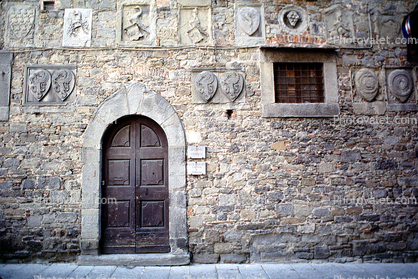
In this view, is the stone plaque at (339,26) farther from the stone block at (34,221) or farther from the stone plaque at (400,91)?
the stone block at (34,221)

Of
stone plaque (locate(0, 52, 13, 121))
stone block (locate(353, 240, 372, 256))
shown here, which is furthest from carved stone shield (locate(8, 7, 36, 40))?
stone block (locate(353, 240, 372, 256))

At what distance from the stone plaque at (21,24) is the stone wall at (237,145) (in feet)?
0.11

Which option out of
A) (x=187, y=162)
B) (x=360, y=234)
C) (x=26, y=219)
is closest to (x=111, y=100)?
(x=187, y=162)

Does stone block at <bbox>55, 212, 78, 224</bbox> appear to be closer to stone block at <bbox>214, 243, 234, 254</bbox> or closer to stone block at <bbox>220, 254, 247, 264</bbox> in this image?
stone block at <bbox>214, 243, 234, 254</bbox>

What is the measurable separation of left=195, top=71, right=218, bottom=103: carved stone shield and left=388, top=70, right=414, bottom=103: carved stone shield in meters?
3.04

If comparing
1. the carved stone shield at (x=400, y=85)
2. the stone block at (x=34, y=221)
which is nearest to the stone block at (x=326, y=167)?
the carved stone shield at (x=400, y=85)

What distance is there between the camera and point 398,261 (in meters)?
3.96

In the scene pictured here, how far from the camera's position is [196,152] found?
400 cm

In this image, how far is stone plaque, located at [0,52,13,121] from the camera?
4.04m

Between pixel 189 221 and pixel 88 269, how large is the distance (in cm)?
160

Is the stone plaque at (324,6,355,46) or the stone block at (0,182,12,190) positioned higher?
the stone plaque at (324,6,355,46)

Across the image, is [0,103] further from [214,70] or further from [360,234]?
[360,234]

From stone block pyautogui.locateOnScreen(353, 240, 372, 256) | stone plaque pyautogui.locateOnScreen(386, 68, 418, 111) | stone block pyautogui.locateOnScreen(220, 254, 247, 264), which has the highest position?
stone plaque pyautogui.locateOnScreen(386, 68, 418, 111)

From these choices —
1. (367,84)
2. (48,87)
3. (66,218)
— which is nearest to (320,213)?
(367,84)
